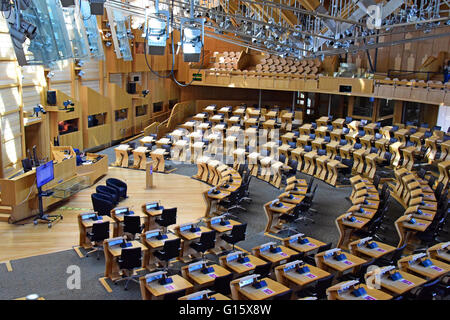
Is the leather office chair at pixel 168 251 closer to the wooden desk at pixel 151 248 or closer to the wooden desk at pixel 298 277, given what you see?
the wooden desk at pixel 151 248

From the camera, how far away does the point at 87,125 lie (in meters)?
20.5

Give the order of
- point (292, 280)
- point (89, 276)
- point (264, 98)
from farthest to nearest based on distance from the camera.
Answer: point (264, 98), point (89, 276), point (292, 280)

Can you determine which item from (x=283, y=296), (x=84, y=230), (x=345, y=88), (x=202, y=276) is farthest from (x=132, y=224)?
(x=345, y=88)

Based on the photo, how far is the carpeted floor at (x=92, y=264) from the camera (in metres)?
9.16

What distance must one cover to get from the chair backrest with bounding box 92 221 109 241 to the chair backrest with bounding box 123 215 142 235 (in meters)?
0.57

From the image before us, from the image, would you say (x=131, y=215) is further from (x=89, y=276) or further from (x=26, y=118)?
(x=26, y=118)

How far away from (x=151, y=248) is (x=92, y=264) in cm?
149

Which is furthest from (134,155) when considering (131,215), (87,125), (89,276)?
(89,276)

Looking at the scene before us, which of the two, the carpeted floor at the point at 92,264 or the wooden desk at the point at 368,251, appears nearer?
Result: the carpeted floor at the point at 92,264

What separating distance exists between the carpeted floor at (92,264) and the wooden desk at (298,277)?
8.68ft

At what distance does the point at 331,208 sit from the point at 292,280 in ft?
20.8

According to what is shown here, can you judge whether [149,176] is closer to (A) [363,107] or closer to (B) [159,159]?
(B) [159,159]

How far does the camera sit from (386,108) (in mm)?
23875

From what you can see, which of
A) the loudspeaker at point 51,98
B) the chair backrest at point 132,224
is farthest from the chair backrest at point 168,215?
the loudspeaker at point 51,98
